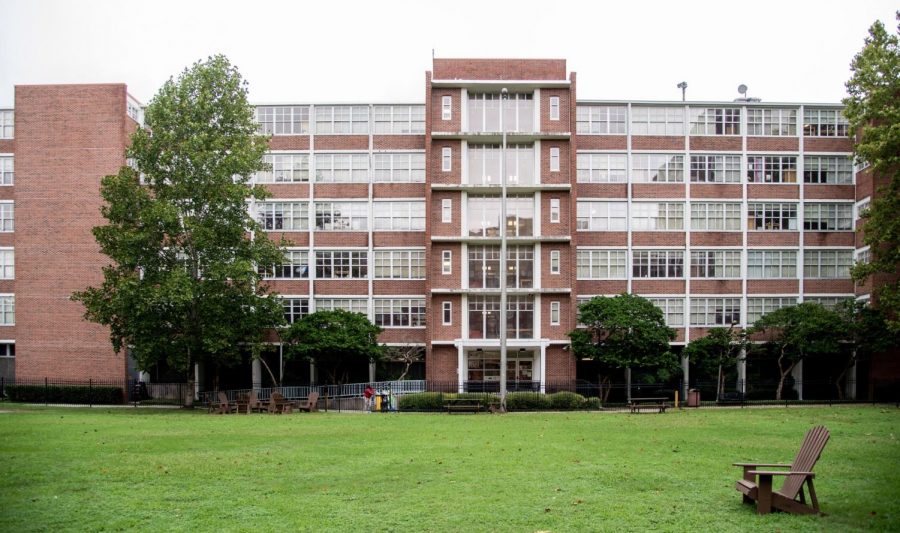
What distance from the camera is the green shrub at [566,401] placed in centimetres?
4081

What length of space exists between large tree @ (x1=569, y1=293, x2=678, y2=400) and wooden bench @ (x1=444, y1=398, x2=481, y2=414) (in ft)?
39.4

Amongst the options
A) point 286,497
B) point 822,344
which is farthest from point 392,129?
point 286,497

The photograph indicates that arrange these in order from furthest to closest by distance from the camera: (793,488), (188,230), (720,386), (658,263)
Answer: (658,263) < (720,386) < (188,230) < (793,488)

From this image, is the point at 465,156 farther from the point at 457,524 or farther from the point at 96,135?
the point at 457,524

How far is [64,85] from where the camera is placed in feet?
173

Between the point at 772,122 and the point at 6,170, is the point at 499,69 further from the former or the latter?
the point at 6,170

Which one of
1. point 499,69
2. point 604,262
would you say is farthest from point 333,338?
point 499,69

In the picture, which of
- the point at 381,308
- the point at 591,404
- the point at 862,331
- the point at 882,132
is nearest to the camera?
the point at 882,132

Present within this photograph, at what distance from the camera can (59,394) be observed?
49250 millimetres

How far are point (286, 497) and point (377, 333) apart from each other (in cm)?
3759

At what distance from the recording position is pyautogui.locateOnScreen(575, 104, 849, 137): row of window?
185 ft

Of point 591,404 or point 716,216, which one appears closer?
point 591,404

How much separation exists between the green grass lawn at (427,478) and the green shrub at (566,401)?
1293 cm

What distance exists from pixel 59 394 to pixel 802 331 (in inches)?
1722
